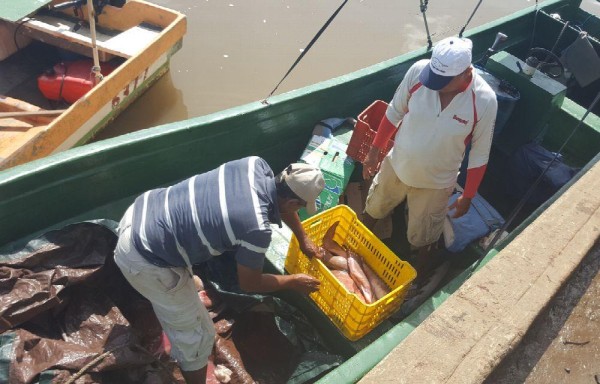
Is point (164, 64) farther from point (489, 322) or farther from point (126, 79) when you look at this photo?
point (489, 322)

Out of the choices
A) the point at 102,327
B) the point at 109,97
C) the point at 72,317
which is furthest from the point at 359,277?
the point at 109,97

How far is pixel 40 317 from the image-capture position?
300cm

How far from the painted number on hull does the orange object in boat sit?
1.03ft

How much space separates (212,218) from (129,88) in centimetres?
407

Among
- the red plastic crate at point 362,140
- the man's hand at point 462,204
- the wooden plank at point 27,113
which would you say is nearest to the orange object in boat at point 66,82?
the wooden plank at point 27,113

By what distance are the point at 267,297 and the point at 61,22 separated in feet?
16.9

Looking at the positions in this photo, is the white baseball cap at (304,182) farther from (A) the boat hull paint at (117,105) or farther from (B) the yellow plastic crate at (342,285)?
(A) the boat hull paint at (117,105)

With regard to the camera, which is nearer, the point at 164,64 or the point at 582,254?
Answer: the point at 582,254

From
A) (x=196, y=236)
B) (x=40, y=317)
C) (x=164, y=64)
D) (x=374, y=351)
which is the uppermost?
(x=196, y=236)

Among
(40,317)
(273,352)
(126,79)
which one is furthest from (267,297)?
(126,79)

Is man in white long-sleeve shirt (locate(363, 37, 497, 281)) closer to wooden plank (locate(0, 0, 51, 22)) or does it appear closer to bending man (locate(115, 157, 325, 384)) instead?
bending man (locate(115, 157, 325, 384))

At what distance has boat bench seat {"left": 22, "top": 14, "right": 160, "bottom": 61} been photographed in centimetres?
597

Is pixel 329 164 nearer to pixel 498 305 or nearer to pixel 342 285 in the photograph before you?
pixel 342 285

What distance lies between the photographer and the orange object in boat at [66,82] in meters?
5.63
